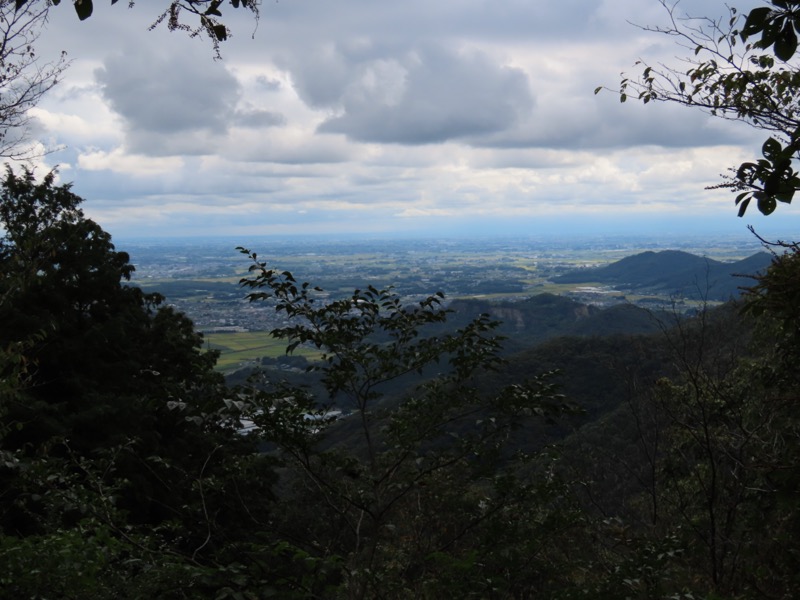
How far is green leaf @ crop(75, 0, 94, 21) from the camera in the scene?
2131 mm

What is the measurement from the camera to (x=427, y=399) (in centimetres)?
494

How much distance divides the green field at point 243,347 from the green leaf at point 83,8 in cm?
4058

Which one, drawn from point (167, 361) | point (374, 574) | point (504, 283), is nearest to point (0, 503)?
point (167, 361)

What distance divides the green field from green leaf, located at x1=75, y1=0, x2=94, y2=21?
40.6 m

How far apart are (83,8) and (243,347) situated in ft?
175

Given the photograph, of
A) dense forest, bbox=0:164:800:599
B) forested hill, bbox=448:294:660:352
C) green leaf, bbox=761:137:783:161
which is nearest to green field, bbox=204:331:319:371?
forested hill, bbox=448:294:660:352

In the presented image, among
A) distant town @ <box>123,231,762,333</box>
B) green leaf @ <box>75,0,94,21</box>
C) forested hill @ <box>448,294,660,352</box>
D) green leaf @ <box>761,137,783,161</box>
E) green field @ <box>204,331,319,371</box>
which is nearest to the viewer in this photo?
green leaf @ <box>75,0,94,21</box>

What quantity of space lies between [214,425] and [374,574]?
59.1 inches

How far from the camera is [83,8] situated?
2137 mm

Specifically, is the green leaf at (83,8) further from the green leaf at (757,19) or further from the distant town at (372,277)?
the distant town at (372,277)

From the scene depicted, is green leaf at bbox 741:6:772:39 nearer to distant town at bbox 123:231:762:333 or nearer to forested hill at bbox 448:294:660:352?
distant town at bbox 123:231:762:333

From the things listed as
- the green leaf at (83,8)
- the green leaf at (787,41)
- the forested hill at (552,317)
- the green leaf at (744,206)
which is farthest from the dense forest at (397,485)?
the forested hill at (552,317)

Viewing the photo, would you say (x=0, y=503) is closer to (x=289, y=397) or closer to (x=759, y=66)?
(x=289, y=397)

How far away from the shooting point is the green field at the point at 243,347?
45.0m
